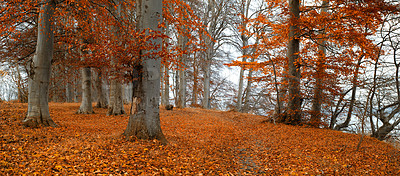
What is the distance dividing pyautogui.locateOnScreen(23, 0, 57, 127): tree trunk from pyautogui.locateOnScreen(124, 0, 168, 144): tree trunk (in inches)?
→ 111

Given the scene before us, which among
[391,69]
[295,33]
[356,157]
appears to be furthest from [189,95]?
[356,157]

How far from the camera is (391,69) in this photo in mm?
7742

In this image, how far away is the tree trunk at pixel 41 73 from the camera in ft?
18.2

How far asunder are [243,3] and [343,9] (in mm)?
8546

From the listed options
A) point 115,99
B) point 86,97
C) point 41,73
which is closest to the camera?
point 41,73

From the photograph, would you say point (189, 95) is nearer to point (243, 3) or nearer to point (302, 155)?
point (243, 3)

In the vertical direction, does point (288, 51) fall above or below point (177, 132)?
above

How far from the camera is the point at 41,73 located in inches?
219

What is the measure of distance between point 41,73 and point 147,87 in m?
3.24

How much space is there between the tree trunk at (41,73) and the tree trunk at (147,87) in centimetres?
282

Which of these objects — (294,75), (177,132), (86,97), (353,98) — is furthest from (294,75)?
(86,97)

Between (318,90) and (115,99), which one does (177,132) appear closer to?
(115,99)

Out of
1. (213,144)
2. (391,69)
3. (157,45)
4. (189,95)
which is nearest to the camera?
(157,45)

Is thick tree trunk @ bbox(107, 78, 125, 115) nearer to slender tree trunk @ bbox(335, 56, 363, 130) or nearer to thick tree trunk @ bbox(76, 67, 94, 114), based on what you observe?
thick tree trunk @ bbox(76, 67, 94, 114)
